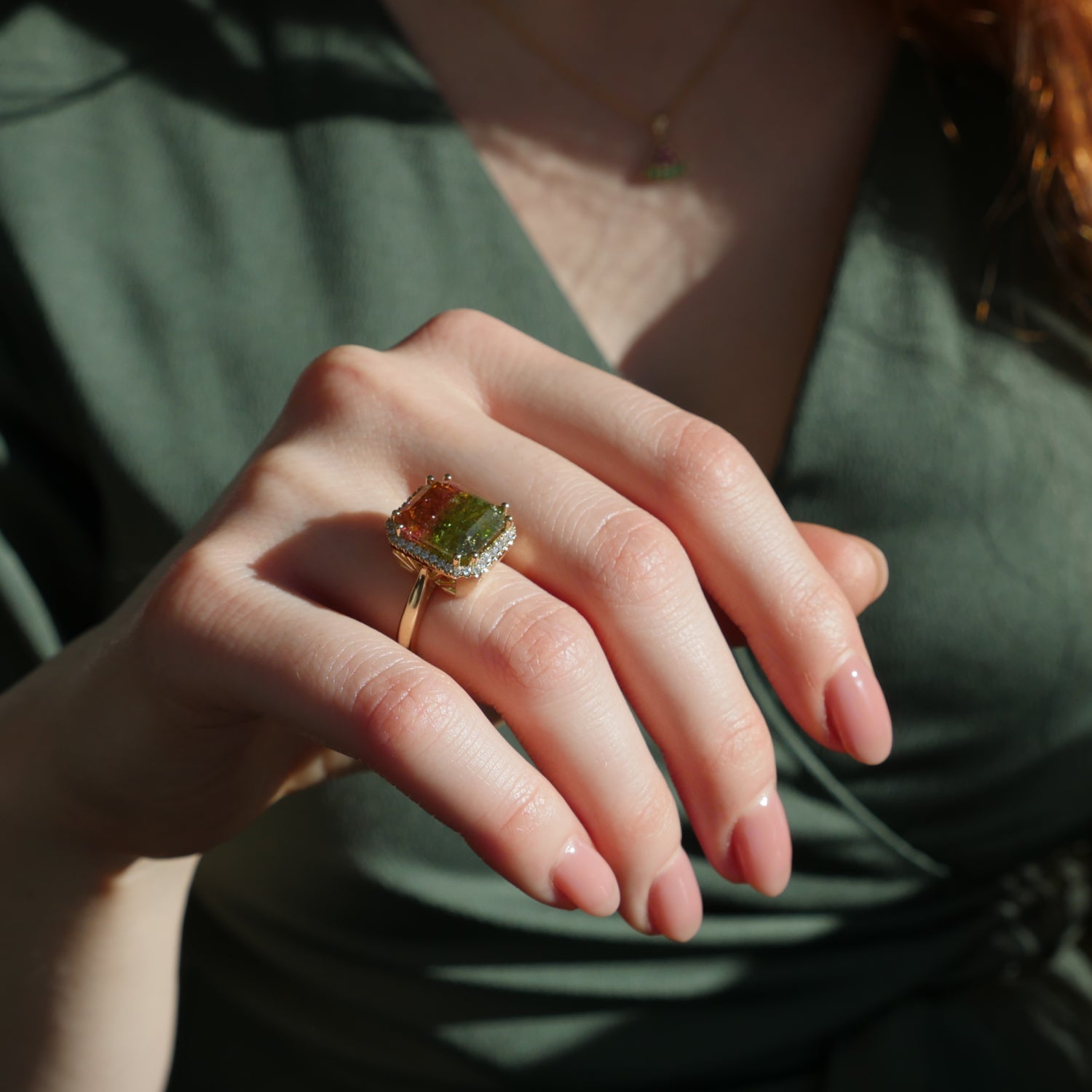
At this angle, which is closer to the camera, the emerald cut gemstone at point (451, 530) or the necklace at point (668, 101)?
the emerald cut gemstone at point (451, 530)

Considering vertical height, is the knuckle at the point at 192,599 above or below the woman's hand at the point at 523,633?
below

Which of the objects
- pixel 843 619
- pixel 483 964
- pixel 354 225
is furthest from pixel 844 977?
pixel 354 225

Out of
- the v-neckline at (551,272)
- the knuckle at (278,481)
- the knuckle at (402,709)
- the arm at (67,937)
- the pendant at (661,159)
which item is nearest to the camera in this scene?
the knuckle at (402,709)

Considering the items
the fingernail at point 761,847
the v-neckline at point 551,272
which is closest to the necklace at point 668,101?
the v-neckline at point 551,272

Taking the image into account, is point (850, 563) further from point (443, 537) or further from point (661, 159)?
point (661, 159)

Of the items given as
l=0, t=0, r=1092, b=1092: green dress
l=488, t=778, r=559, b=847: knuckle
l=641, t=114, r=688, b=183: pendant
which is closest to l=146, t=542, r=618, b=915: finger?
l=488, t=778, r=559, b=847: knuckle

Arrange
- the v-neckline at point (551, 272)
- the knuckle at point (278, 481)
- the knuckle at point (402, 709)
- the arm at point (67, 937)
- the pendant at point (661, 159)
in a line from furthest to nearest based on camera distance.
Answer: the pendant at point (661, 159) → the v-neckline at point (551, 272) → the arm at point (67, 937) → the knuckle at point (278, 481) → the knuckle at point (402, 709)

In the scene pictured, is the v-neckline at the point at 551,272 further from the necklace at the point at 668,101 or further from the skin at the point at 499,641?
the skin at the point at 499,641

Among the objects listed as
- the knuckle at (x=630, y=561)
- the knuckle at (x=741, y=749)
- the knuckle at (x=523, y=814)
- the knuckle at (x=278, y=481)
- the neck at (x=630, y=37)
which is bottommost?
the knuckle at (x=523, y=814)

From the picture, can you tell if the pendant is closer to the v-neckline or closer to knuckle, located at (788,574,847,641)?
the v-neckline

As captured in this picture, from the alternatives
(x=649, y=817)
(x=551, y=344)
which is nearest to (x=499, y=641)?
(x=649, y=817)
